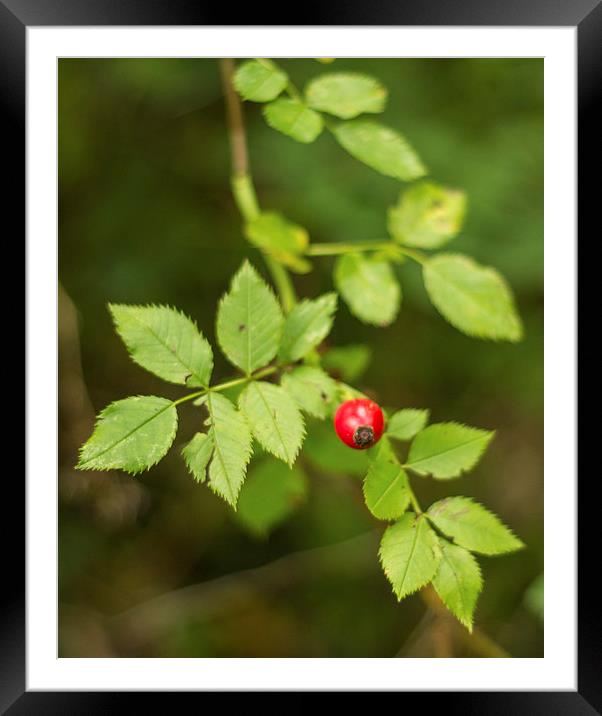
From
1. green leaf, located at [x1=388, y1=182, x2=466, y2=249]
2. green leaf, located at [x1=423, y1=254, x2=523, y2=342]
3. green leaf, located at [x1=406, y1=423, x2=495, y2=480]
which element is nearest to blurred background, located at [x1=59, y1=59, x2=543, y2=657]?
green leaf, located at [x1=388, y1=182, x2=466, y2=249]

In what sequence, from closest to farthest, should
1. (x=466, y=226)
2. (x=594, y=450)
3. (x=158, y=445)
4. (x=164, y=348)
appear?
(x=158, y=445) < (x=164, y=348) < (x=594, y=450) < (x=466, y=226)

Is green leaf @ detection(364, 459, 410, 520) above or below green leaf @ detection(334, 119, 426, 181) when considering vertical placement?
below

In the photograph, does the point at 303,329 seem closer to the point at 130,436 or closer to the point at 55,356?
the point at 130,436

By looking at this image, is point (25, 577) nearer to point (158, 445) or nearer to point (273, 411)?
point (158, 445)

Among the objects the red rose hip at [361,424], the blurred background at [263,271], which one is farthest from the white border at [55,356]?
the blurred background at [263,271]

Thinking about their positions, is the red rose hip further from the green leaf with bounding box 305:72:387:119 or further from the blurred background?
the blurred background

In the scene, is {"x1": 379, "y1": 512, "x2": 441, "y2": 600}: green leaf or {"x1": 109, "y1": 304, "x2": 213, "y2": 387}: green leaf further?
{"x1": 109, "y1": 304, "x2": 213, "y2": 387}: green leaf

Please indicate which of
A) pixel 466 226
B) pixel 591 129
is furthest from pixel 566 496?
pixel 466 226
